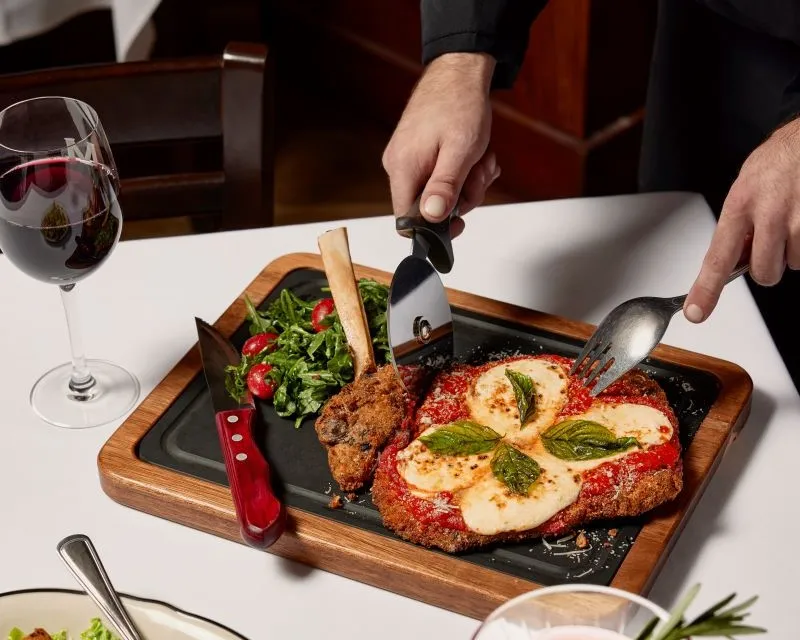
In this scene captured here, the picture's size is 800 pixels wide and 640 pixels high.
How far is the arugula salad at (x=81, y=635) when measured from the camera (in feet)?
3.80

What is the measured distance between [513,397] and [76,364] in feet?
2.06

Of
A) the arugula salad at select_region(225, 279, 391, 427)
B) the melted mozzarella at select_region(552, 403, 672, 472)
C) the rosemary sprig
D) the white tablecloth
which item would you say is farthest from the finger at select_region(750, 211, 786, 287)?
the white tablecloth

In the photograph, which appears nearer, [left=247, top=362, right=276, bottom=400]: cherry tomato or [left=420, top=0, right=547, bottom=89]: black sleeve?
[left=247, top=362, right=276, bottom=400]: cherry tomato

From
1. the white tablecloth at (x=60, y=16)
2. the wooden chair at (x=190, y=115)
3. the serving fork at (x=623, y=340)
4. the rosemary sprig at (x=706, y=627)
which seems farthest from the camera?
the white tablecloth at (x=60, y=16)

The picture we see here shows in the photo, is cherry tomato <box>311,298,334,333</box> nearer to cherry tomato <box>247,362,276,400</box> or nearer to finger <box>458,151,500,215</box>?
cherry tomato <box>247,362,276,400</box>

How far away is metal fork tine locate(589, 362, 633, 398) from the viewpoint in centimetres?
149

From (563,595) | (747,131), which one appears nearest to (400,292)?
(563,595)

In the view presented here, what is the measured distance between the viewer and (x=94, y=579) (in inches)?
48.1

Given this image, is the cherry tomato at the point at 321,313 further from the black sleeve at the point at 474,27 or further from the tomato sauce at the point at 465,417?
the black sleeve at the point at 474,27

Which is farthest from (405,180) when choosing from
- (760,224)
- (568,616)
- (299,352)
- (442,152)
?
(568,616)

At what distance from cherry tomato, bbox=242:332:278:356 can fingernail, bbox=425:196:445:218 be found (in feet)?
0.98

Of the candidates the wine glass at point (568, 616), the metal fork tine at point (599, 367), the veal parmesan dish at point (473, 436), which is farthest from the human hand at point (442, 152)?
the wine glass at point (568, 616)

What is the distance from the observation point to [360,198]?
4156mm

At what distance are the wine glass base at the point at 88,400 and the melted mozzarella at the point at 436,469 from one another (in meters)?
0.46
